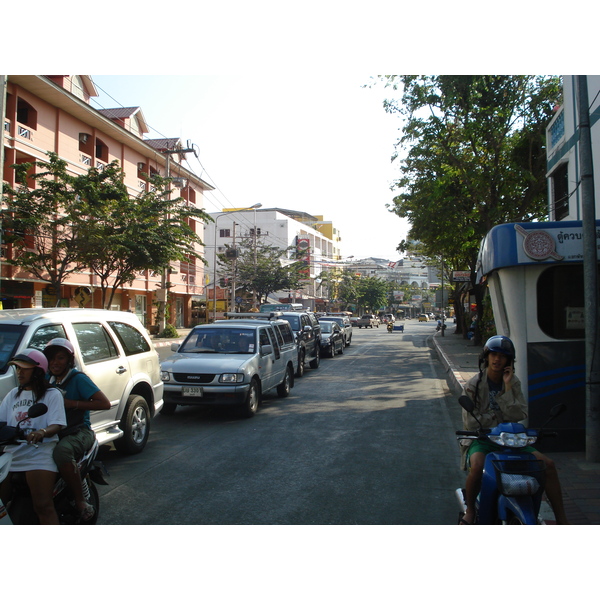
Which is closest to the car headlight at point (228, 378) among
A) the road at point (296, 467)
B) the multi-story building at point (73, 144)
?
the road at point (296, 467)

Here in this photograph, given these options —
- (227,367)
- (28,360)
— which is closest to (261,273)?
(227,367)

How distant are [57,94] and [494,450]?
27065 millimetres

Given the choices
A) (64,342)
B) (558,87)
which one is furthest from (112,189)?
(64,342)

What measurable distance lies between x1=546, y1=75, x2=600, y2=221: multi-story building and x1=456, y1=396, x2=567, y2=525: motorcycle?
913 centimetres

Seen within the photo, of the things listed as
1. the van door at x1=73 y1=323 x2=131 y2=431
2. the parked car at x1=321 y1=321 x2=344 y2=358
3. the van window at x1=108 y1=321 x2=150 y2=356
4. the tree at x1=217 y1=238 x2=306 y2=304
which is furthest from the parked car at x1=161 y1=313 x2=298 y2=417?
the tree at x1=217 y1=238 x2=306 y2=304

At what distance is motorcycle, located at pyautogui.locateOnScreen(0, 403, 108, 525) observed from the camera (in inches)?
147

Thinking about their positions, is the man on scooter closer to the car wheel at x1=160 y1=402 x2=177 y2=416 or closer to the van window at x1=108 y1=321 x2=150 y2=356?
the van window at x1=108 y1=321 x2=150 y2=356

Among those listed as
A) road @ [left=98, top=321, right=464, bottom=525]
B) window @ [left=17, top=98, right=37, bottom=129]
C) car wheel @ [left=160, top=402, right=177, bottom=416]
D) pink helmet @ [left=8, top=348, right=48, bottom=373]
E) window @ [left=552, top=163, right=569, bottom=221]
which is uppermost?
window @ [left=17, top=98, right=37, bottom=129]

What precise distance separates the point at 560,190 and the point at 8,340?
15.4 metres

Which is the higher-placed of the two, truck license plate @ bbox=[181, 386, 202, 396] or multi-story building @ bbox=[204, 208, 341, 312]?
multi-story building @ bbox=[204, 208, 341, 312]

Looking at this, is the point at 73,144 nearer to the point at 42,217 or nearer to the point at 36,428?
the point at 42,217

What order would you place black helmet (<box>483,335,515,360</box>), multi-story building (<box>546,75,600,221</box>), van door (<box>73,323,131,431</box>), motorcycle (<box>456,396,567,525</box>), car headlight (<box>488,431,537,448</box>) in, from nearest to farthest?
motorcycle (<box>456,396,567,525</box>), car headlight (<box>488,431,537,448</box>), black helmet (<box>483,335,515,360</box>), van door (<box>73,323,131,431</box>), multi-story building (<box>546,75,600,221</box>)

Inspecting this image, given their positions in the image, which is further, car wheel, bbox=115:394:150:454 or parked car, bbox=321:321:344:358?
parked car, bbox=321:321:344:358

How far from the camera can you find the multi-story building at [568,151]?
11.7 meters
